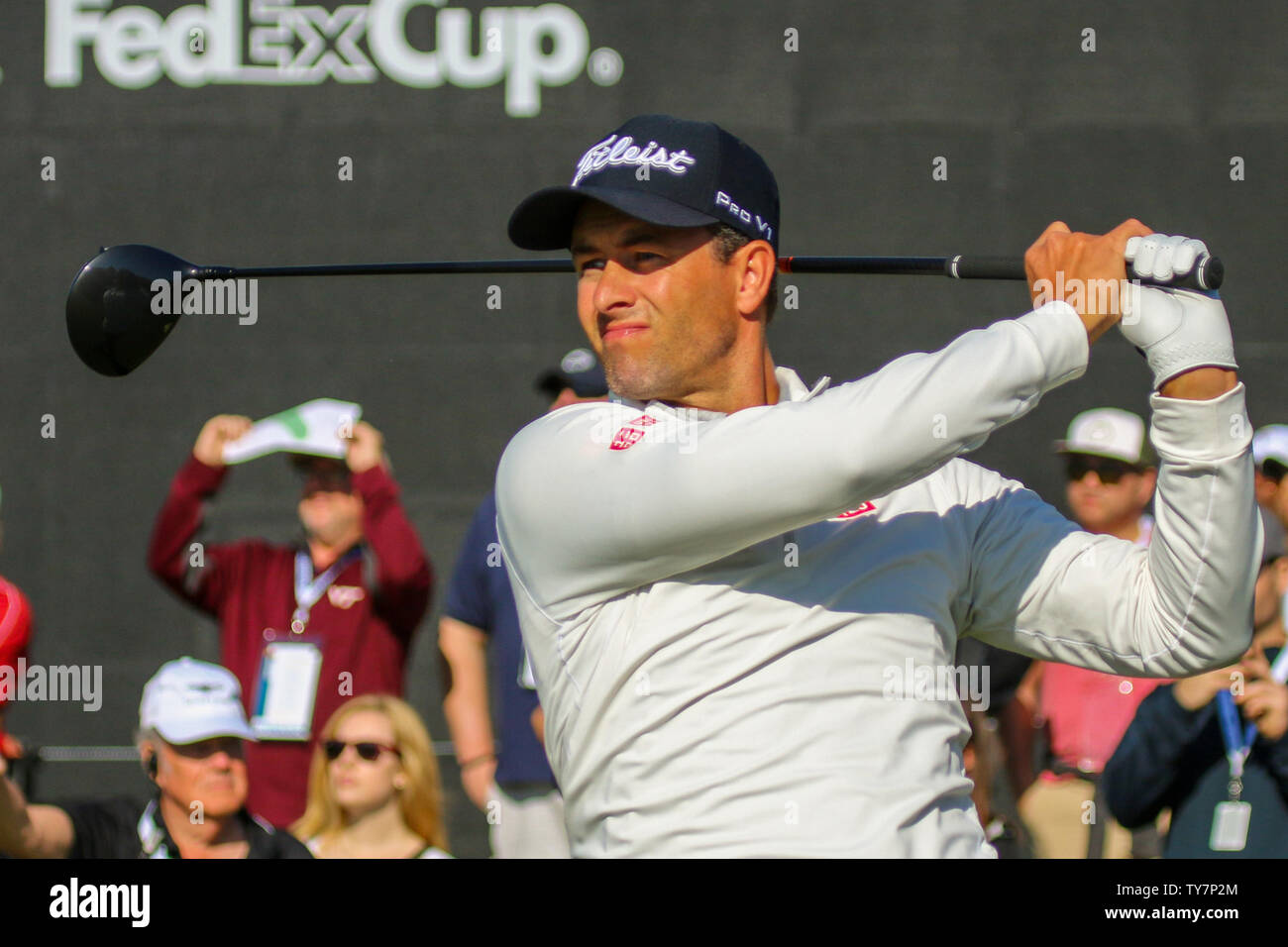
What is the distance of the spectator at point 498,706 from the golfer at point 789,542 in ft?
6.16

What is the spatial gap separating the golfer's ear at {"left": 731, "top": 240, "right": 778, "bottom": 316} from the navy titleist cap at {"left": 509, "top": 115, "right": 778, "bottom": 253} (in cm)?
2

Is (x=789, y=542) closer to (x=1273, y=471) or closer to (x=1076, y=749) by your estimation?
(x=1076, y=749)

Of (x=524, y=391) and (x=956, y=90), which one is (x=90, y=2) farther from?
(x=956, y=90)

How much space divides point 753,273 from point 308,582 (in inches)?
93.3

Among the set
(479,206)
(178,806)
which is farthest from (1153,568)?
(479,206)

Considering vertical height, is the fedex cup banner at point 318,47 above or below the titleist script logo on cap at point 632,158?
above

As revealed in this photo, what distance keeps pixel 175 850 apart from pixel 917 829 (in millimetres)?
2061

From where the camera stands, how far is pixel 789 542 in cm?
177

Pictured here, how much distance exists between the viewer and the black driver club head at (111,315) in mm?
2838

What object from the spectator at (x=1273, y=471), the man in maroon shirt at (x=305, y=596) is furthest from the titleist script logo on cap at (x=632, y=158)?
the spectator at (x=1273, y=471)

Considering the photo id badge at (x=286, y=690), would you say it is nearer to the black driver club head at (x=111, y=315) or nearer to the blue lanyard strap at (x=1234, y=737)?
the black driver club head at (x=111, y=315)

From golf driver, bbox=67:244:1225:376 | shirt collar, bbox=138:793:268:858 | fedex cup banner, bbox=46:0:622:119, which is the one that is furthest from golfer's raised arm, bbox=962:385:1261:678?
fedex cup banner, bbox=46:0:622:119
